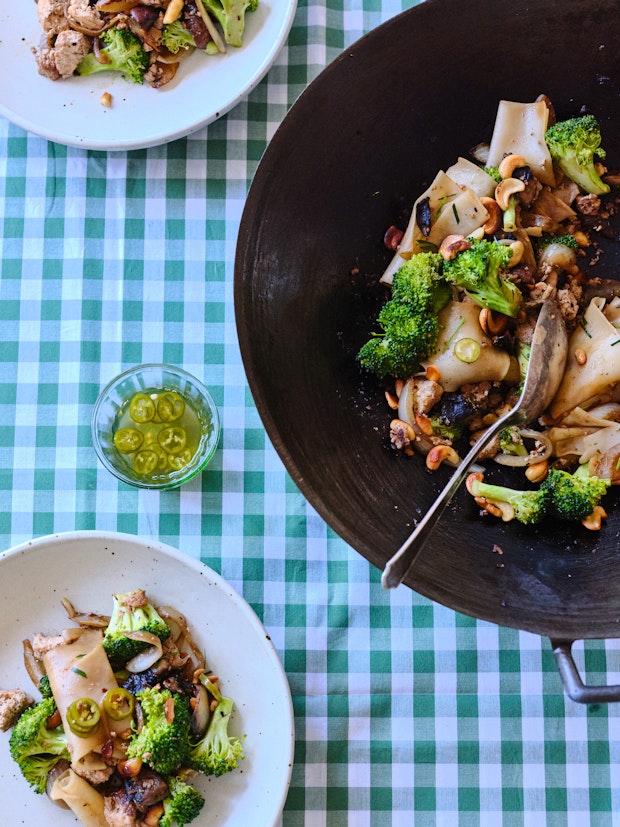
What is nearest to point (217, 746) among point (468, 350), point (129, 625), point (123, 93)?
point (129, 625)

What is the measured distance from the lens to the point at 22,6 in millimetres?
1977

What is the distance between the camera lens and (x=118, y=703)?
1.86 metres

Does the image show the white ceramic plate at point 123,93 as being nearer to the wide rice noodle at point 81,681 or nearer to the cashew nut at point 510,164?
the cashew nut at point 510,164

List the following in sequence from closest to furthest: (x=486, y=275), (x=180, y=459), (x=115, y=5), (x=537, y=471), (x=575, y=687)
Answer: (x=575, y=687)
(x=486, y=275)
(x=537, y=471)
(x=115, y=5)
(x=180, y=459)

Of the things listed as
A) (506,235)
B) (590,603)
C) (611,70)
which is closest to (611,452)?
Result: (590,603)

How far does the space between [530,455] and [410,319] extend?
0.41 meters

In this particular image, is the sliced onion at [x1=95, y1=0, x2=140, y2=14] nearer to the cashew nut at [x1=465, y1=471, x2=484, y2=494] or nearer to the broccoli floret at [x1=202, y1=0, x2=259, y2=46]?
the broccoli floret at [x1=202, y1=0, x2=259, y2=46]

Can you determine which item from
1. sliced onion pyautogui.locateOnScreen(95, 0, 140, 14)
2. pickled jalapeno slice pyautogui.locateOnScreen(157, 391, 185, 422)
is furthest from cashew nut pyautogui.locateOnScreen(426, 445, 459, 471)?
sliced onion pyautogui.locateOnScreen(95, 0, 140, 14)

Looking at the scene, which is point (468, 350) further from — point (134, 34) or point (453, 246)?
point (134, 34)

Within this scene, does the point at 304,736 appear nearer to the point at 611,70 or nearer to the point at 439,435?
the point at 439,435

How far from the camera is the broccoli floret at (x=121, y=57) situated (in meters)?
1.91

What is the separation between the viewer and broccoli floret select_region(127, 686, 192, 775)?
1.80 meters

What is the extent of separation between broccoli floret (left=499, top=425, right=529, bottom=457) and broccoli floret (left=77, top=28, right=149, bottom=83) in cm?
120

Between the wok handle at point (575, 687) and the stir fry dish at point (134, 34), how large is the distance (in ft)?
5.03
